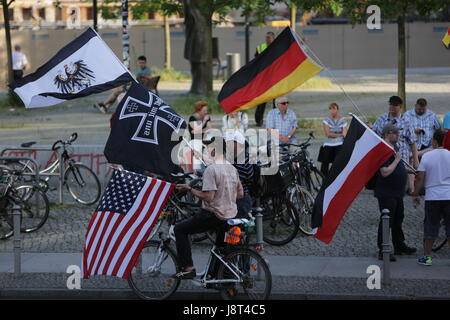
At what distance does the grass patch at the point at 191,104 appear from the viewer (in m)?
22.6

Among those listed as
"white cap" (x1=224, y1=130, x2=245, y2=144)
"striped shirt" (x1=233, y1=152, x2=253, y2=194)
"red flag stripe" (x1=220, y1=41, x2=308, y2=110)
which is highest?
"red flag stripe" (x1=220, y1=41, x2=308, y2=110)

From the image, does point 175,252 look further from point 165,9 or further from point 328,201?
point 165,9

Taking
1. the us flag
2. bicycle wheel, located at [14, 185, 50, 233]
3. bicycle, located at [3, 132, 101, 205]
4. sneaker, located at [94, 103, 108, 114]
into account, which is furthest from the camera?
sneaker, located at [94, 103, 108, 114]

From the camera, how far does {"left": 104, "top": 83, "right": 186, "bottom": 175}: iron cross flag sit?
32.4 ft

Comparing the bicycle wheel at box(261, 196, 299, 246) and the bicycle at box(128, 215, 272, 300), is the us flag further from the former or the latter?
the bicycle wheel at box(261, 196, 299, 246)

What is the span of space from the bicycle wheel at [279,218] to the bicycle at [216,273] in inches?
95.2

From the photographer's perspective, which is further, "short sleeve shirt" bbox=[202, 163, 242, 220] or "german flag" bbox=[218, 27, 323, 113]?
"german flag" bbox=[218, 27, 323, 113]

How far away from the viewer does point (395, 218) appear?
10.8 metres

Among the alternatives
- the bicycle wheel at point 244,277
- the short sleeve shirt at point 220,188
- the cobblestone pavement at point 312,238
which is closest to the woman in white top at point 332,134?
the cobblestone pavement at point 312,238

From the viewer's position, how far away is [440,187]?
10.3 metres

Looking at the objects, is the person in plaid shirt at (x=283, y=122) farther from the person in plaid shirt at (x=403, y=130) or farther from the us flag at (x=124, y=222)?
the us flag at (x=124, y=222)

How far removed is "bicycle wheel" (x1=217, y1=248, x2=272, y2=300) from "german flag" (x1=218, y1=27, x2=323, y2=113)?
94.8 inches

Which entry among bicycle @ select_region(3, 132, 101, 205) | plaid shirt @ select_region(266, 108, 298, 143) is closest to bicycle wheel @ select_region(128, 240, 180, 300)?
bicycle @ select_region(3, 132, 101, 205)
